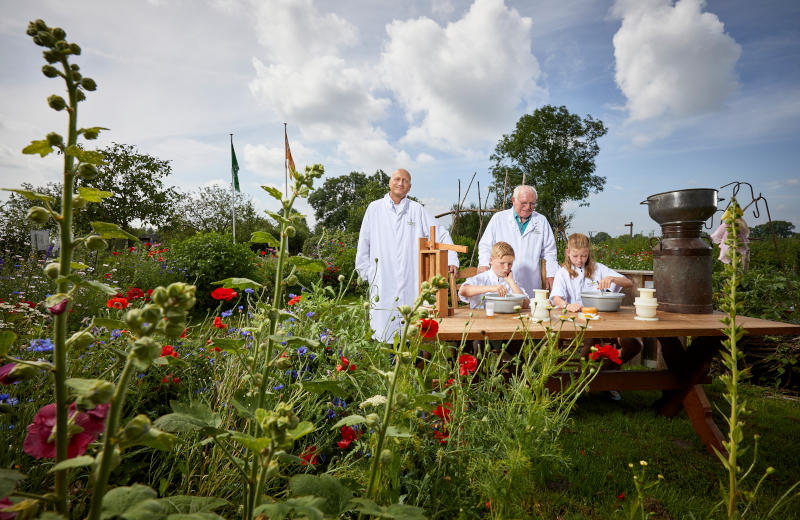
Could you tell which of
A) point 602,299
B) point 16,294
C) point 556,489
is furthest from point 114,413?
point 16,294

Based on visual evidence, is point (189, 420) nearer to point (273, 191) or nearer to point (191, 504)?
point (191, 504)

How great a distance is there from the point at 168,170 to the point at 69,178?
53.8 ft

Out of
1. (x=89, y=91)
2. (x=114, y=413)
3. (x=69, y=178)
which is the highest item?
(x=89, y=91)

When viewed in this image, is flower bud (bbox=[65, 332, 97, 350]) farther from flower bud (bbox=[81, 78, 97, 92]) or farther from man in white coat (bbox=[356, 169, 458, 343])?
man in white coat (bbox=[356, 169, 458, 343])

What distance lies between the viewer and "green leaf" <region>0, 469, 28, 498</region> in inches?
17.1

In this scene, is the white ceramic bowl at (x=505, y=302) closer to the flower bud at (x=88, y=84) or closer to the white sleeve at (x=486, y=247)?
the white sleeve at (x=486, y=247)

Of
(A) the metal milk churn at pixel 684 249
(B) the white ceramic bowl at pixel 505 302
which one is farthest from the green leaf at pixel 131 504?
(A) the metal milk churn at pixel 684 249

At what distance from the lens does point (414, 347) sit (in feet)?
4.33

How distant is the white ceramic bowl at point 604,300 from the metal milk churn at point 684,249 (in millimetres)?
373

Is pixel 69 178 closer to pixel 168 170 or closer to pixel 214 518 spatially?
pixel 214 518

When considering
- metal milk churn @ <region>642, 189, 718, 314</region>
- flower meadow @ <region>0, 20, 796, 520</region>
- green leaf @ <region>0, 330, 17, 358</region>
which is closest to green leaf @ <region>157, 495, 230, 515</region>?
flower meadow @ <region>0, 20, 796, 520</region>

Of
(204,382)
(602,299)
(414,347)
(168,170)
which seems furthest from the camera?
(168,170)

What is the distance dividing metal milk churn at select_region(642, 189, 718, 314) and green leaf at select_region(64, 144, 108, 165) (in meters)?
3.23

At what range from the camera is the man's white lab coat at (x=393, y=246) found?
441 cm
